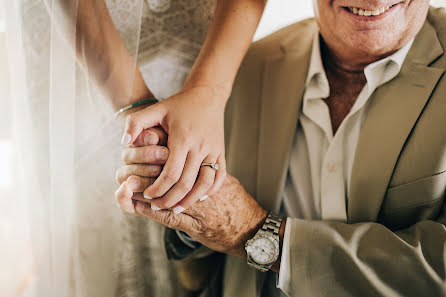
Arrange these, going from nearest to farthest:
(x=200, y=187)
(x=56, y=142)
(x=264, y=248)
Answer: (x=56, y=142) < (x=200, y=187) < (x=264, y=248)

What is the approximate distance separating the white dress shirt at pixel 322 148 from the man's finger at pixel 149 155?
1.61 ft

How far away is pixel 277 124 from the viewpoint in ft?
3.56

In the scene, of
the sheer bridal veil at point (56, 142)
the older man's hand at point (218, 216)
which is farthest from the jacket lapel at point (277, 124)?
the sheer bridal veil at point (56, 142)

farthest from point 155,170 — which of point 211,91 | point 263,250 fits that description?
point 263,250

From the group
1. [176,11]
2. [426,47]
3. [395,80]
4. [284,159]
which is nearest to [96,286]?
[284,159]

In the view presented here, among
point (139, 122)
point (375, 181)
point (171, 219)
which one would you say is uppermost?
point (139, 122)

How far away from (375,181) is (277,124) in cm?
32

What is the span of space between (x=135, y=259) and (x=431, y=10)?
1.08 m

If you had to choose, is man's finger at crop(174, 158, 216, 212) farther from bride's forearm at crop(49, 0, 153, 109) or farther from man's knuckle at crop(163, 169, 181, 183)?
bride's forearm at crop(49, 0, 153, 109)

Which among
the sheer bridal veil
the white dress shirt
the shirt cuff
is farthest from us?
the white dress shirt

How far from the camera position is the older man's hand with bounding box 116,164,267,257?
2.64ft

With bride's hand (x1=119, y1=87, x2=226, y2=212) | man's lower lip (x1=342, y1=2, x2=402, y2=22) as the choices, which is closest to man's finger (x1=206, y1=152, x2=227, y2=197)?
bride's hand (x1=119, y1=87, x2=226, y2=212)

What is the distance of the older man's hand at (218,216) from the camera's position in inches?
31.7

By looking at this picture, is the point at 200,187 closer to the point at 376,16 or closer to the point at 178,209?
the point at 178,209
